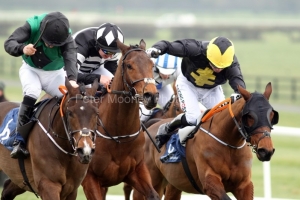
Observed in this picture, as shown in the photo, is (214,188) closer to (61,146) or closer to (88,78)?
(61,146)

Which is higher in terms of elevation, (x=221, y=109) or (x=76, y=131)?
(x=76, y=131)

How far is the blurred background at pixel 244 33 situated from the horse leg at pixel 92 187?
15.8 ft

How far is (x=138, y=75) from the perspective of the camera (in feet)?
21.4

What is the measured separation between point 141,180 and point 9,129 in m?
1.52

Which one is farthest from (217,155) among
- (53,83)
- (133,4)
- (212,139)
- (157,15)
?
(133,4)

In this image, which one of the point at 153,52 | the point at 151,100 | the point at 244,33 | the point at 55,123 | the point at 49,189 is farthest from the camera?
the point at 244,33

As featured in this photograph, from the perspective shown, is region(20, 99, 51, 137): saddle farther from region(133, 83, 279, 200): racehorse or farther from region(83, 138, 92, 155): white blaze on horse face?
region(133, 83, 279, 200): racehorse

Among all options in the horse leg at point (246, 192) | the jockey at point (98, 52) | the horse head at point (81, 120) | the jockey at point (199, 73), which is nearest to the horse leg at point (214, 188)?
the horse leg at point (246, 192)

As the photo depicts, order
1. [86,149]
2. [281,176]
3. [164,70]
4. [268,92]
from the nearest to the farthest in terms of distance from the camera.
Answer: [86,149] < [268,92] < [164,70] < [281,176]

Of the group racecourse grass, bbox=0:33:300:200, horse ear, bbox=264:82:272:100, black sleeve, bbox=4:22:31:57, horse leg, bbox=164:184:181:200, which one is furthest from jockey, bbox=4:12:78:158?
racecourse grass, bbox=0:33:300:200

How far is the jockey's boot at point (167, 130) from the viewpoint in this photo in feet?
26.5

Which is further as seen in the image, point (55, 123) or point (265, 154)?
point (55, 123)

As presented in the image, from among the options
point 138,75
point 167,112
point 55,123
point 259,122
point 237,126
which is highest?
point 138,75

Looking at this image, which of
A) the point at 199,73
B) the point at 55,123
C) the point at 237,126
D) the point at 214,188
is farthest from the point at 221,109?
the point at 55,123
